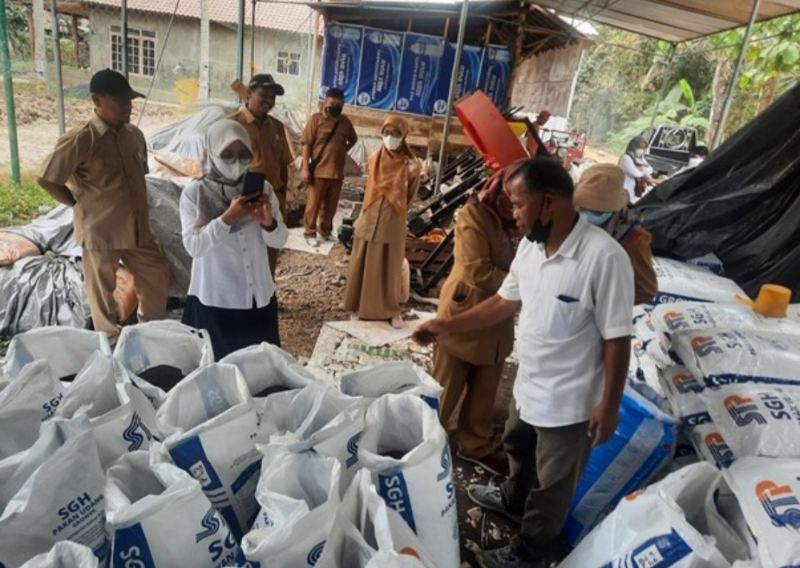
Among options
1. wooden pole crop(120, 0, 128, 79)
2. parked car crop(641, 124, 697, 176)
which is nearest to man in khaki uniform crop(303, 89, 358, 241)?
wooden pole crop(120, 0, 128, 79)

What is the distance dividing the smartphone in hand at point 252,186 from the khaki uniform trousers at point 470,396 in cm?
115

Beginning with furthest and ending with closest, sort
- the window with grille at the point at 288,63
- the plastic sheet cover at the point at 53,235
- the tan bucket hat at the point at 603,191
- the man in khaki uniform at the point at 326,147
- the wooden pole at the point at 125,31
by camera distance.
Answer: the window with grille at the point at 288,63
the man in khaki uniform at the point at 326,147
the wooden pole at the point at 125,31
the plastic sheet cover at the point at 53,235
the tan bucket hat at the point at 603,191

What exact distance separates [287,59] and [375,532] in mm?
15731

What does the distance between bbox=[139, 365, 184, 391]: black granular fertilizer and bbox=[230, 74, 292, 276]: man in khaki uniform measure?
2.61 meters

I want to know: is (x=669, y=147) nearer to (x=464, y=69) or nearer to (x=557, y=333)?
(x=464, y=69)

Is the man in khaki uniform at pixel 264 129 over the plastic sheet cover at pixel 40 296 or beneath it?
over

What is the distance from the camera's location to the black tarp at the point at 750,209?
2.75 metres

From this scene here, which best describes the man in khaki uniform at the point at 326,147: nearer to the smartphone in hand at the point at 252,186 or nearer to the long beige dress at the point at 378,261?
the long beige dress at the point at 378,261

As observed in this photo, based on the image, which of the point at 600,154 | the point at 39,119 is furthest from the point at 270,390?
the point at 600,154

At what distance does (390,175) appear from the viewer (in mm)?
3971

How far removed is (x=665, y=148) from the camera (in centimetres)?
1049

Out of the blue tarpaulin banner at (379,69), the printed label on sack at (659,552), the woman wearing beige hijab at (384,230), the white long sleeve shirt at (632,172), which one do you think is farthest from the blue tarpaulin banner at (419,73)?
the printed label on sack at (659,552)

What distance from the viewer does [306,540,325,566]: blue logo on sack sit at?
818mm

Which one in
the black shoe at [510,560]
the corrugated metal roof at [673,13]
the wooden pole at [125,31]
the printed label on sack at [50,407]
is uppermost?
the corrugated metal roof at [673,13]
